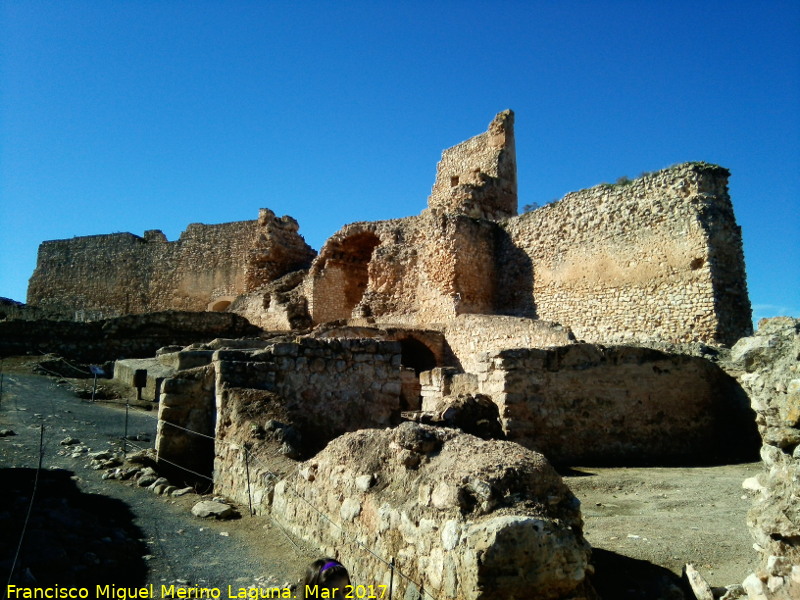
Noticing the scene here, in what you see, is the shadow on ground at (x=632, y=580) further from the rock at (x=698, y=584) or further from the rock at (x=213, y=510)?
the rock at (x=213, y=510)

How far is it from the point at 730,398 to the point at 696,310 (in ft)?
11.8

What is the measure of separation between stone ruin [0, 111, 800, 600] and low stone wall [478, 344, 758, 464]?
0.03 metres

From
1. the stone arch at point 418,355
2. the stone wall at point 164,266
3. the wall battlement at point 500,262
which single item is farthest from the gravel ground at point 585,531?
the stone wall at point 164,266

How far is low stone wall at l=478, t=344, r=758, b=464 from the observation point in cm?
802

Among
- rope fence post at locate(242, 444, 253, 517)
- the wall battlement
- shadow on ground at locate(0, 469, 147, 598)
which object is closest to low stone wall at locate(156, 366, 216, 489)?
shadow on ground at locate(0, 469, 147, 598)

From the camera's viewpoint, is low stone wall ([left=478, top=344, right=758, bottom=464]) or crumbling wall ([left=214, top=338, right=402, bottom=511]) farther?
low stone wall ([left=478, top=344, right=758, bottom=464])

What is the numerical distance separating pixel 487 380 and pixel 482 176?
15.4 meters

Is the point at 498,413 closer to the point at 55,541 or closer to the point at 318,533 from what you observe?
the point at 318,533

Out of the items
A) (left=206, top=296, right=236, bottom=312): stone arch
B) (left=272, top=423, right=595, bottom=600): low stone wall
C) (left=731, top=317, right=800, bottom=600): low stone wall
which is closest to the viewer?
(left=731, top=317, right=800, bottom=600): low stone wall

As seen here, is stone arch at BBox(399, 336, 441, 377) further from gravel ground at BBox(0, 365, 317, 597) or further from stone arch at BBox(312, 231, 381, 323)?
gravel ground at BBox(0, 365, 317, 597)

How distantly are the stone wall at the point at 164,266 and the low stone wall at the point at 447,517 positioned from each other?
24353mm

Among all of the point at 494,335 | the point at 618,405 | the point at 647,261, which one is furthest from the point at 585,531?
the point at 647,261

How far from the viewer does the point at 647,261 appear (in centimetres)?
1398

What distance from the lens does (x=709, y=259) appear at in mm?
12570
